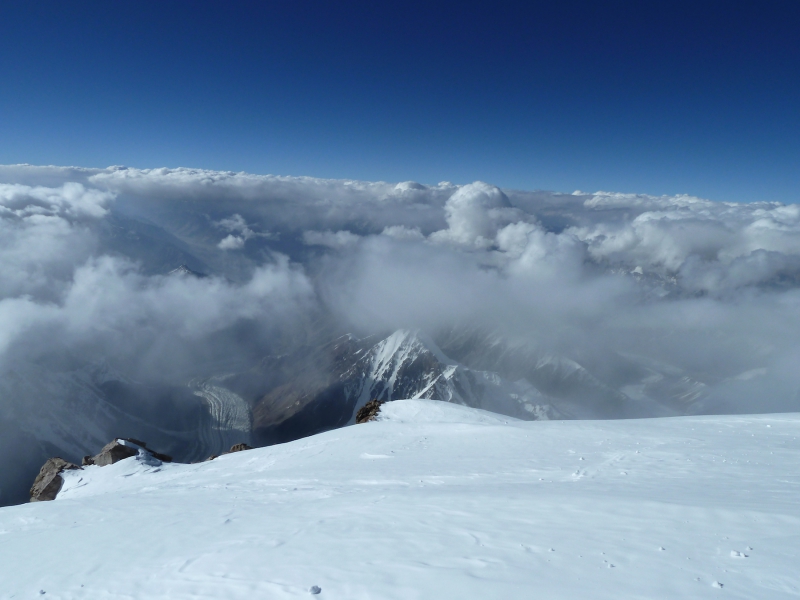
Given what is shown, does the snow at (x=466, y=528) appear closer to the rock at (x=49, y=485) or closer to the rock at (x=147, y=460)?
the rock at (x=147, y=460)

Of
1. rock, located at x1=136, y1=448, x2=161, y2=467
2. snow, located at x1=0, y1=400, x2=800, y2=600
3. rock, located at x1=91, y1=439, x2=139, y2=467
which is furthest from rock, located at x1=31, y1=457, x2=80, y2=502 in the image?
snow, located at x1=0, y1=400, x2=800, y2=600

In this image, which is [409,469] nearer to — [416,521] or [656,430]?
[416,521]

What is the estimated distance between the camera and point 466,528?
1086cm

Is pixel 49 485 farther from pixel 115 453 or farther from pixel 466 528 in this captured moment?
pixel 466 528

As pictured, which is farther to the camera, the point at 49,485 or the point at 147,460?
the point at 49,485

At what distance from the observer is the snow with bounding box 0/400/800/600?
8.13 m

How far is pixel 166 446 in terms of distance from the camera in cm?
18375

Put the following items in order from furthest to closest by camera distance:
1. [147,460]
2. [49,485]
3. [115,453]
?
[115,453]
[49,485]
[147,460]

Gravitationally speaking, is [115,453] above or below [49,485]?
above

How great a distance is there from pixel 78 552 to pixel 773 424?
33.0m

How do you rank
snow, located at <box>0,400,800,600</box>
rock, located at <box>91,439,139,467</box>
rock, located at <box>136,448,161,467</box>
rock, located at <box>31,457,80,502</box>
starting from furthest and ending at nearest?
rock, located at <box>91,439,139,467</box>
rock, located at <box>31,457,80,502</box>
rock, located at <box>136,448,161,467</box>
snow, located at <box>0,400,800,600</box>

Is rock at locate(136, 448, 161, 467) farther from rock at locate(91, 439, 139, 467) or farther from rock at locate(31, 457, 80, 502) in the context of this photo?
rock at locate(31, 457, 80, 502)

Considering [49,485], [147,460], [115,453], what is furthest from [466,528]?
[49,485]

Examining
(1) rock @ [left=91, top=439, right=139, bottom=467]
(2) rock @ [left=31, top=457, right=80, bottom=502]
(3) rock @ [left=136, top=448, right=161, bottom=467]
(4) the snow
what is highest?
(4) the snow
